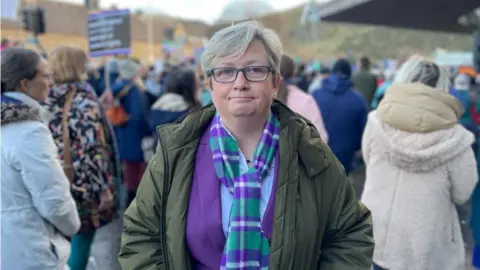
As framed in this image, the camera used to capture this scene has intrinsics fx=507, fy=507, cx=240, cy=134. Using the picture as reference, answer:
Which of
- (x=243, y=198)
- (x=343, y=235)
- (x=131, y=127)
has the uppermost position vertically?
(x=243, y=198)

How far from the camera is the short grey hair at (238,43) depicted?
5.79 feet

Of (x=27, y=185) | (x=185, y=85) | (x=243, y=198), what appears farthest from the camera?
(x=185, y=85)

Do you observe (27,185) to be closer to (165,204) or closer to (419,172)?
(165,204)

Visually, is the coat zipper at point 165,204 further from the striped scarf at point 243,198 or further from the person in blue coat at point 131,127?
the person in blue coat at point 131,127

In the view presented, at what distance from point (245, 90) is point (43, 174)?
134 cm

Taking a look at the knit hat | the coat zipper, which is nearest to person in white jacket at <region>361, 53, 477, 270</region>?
the coat zipper

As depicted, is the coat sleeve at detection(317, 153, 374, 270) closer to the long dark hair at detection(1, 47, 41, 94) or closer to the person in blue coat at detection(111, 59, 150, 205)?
the long dark hair at detection(1, 47, 41, 94)

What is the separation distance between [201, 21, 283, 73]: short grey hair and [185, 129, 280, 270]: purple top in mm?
381

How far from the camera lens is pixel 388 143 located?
2.86 m

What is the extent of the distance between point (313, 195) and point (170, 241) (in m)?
0.52

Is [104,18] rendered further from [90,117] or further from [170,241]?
[170,241]

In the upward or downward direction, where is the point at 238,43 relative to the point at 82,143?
upward

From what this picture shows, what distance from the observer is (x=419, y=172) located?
286 cm

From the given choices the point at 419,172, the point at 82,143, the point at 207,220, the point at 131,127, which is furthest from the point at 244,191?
the point at 131,127
